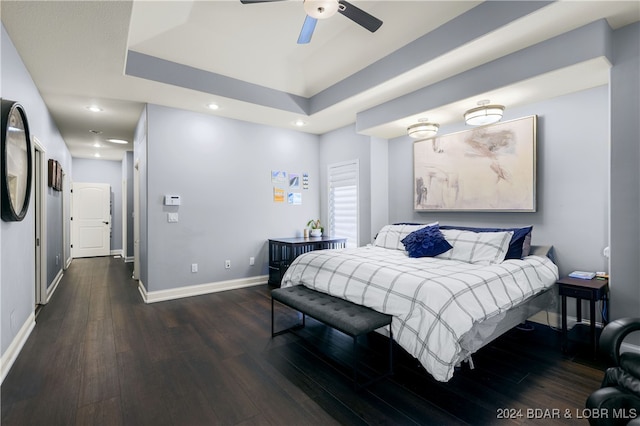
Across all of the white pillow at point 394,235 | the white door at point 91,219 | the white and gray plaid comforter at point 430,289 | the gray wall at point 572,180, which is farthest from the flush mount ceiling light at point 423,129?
the white door at point 91,219

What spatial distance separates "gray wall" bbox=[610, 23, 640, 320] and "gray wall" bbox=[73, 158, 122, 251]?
10.1 m

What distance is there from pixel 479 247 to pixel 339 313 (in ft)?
5.65

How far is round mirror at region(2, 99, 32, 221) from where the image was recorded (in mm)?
2283

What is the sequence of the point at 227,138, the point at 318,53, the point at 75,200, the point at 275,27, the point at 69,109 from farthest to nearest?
1. the point at 75,200
2. the point at 227,138
3. the point at 69,109
4. the point at 318,53
5. the point at 275,27

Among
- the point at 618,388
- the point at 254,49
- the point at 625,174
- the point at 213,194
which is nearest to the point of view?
the point at 618,388

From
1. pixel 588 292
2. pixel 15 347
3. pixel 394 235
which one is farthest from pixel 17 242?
pixel 588 292

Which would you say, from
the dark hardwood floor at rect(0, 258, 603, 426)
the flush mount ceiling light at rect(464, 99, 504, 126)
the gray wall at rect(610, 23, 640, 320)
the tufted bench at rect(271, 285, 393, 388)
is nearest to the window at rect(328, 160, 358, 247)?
the flush mount ceiling light at rect(464, 99, 504, 126)

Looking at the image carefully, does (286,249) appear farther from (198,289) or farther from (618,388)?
(618,388)

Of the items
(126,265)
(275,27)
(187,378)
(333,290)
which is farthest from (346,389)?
(126,265)

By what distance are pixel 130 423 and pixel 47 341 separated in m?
1.80

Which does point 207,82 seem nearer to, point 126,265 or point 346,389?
point 346,389

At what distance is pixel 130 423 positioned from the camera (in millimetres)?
1787

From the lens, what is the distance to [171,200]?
4.25m

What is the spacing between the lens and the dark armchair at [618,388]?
1283 mm
